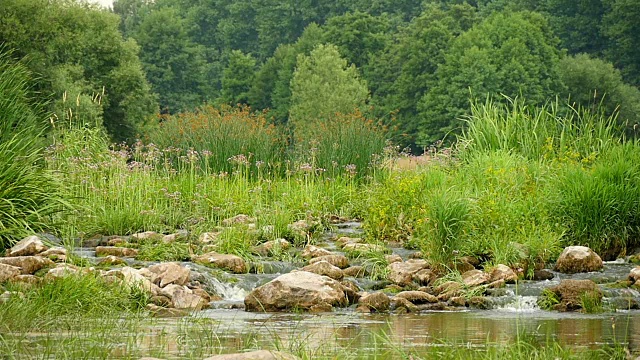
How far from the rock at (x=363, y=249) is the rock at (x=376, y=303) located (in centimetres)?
228

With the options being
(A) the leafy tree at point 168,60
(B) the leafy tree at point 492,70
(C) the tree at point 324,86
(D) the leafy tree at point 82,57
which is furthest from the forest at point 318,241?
(A) the leafy tree at point 168,60

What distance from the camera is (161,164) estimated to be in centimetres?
1747

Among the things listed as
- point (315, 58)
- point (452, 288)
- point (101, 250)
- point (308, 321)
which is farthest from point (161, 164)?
point (315, 58)

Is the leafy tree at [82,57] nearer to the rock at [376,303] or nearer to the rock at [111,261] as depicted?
the rock at [111,261]

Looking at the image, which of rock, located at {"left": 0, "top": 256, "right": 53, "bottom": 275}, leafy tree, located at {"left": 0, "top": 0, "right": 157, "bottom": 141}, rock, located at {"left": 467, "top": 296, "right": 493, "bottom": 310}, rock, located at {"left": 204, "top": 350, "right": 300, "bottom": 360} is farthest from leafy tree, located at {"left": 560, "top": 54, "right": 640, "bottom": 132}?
rock, located at {"left": 204, "top": 350, "right": 300, "bottom": 360}

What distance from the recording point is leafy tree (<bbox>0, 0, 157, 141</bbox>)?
31.3m

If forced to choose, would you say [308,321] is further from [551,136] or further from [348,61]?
[348,61]

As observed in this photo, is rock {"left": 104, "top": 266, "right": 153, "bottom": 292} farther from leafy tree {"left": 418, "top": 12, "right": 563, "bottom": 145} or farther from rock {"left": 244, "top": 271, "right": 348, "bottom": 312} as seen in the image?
leafy tree {"left": 418, "top": 12, "right": 563, "bottom": 145}

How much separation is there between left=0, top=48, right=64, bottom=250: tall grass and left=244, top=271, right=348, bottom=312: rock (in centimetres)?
312

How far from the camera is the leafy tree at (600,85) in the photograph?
48062 mm

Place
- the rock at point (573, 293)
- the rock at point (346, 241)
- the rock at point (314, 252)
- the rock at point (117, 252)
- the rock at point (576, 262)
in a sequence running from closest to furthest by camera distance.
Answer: the rock at point (573, 293), the rock at point (576, 262), the rock at point (117, 252), the rock at point (314, 252), the rock at point (346, 241)

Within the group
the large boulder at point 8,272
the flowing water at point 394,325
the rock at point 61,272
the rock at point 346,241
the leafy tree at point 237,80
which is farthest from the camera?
the leafy tree at point 237,80

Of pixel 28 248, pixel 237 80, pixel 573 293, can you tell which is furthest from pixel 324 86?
pixel 573 293

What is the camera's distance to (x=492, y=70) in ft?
154
